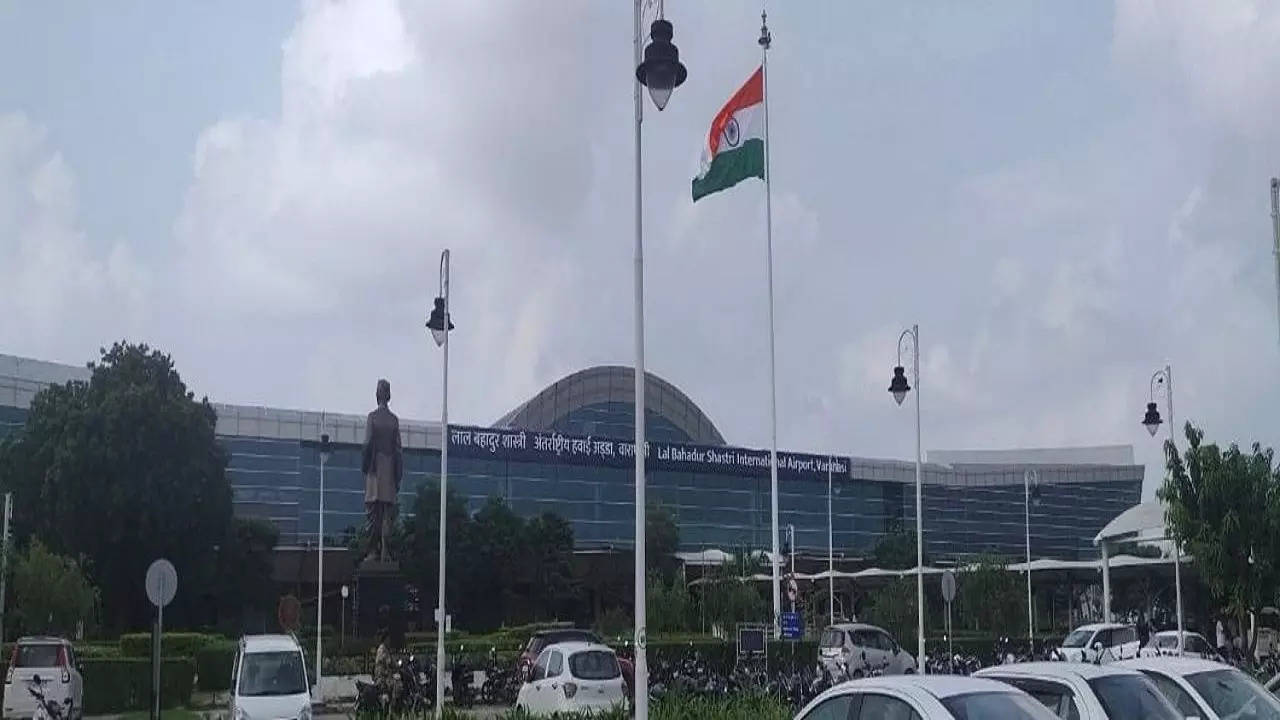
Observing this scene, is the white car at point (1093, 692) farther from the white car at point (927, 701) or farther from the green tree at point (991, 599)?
the green tree at point (991, 599)

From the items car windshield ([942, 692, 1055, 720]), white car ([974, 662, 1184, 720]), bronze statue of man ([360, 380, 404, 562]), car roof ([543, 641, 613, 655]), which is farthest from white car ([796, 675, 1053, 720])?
bronze statue of man ([360, 380, 404, 562])

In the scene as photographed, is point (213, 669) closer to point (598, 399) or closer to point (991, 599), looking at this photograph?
point (991, 599)

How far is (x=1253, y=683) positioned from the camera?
47.4 feet

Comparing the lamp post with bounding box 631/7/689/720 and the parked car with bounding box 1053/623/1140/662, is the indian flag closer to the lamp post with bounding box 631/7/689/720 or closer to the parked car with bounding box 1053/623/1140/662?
the lamp post with bounding box 631/7/689/720

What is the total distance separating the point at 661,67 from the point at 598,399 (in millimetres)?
73202

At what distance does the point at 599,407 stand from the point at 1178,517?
5889 centimetres

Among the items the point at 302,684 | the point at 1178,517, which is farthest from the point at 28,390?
the point at 1178,517

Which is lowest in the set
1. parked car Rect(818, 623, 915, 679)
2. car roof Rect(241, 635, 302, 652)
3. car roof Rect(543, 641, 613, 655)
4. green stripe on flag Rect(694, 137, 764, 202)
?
parked car Rect(818, 623, 915, 679)

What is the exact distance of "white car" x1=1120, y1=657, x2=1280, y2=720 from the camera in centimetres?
1373

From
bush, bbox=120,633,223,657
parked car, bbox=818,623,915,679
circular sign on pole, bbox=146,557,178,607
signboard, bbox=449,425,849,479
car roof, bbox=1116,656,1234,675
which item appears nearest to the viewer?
car roof, bbox=1116,656,1234,675

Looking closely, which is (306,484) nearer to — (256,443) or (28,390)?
(256,443)

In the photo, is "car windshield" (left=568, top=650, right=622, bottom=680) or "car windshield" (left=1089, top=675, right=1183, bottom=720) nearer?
"car windshield" (left=1089, top=675, right=1183, bottom=720)

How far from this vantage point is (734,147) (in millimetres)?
24344

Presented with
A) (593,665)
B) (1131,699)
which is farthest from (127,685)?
(1131,699)
